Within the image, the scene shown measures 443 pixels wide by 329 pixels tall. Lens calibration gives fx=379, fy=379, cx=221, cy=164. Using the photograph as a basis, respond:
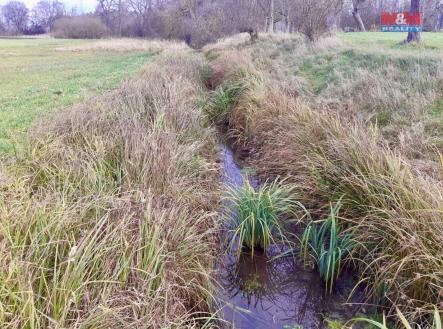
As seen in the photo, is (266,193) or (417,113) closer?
(266,193)

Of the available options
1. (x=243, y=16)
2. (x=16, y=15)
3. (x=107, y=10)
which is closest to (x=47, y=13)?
(x=16, y=15)

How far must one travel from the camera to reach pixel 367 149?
3.83 m

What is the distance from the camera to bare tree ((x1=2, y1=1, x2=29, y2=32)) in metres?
71.9

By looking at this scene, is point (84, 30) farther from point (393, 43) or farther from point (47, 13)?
point (393, 43)

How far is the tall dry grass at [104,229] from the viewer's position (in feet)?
6.48

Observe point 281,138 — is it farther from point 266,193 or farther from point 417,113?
point 417,113

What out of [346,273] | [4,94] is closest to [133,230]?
[346,273]

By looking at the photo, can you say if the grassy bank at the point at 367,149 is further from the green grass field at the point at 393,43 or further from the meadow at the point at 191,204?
the green grass field at the point at 393,43

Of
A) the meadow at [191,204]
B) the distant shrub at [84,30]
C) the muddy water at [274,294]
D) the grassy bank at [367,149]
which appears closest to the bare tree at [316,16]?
the grassy bank at [367,149]

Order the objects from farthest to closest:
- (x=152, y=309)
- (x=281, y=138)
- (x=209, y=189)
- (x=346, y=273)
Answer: (x=281, y=138) → (x=209, y=189) → (x=346, y=273) → (x=152, y=309)

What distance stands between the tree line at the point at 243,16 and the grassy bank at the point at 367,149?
5.84 m

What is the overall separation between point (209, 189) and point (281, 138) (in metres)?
1.68

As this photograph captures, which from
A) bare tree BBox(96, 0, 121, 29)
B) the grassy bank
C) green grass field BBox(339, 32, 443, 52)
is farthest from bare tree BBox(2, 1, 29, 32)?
the grassy bank

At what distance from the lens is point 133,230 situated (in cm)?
263
